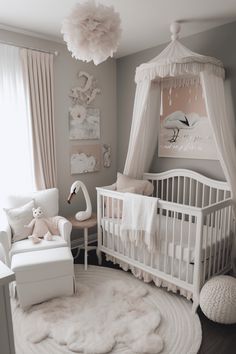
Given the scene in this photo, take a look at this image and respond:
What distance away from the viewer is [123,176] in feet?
10.9

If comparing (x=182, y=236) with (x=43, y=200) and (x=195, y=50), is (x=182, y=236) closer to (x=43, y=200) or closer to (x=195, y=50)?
(x=43, y=200)

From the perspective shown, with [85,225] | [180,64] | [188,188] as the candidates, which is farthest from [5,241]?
[180,64]

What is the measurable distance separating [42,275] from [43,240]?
1.50 ft

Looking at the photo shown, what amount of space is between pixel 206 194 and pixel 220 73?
1280mm

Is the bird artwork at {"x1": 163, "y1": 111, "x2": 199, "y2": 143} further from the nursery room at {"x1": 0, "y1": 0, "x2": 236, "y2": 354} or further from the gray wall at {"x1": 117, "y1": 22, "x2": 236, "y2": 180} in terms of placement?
the gray wall at {"x1": 117, "y1": 22, "x2": 236, "y2": 180}

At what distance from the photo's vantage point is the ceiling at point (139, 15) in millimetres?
2316

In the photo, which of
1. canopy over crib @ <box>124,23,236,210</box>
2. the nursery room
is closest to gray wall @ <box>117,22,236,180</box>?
the nursery room

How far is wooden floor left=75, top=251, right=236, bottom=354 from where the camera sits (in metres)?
1.96

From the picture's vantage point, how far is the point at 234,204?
255 centimetres

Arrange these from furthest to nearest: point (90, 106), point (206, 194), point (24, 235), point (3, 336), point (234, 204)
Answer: point (90, 106), point (206, 194), point (24, 235), point (234, 204), point (3, 336)

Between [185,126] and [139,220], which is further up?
[185,126]

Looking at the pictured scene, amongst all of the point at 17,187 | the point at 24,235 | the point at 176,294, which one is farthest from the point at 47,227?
the point at 176,294

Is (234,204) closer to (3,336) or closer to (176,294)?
(176,294)

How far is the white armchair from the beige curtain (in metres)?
0.20
